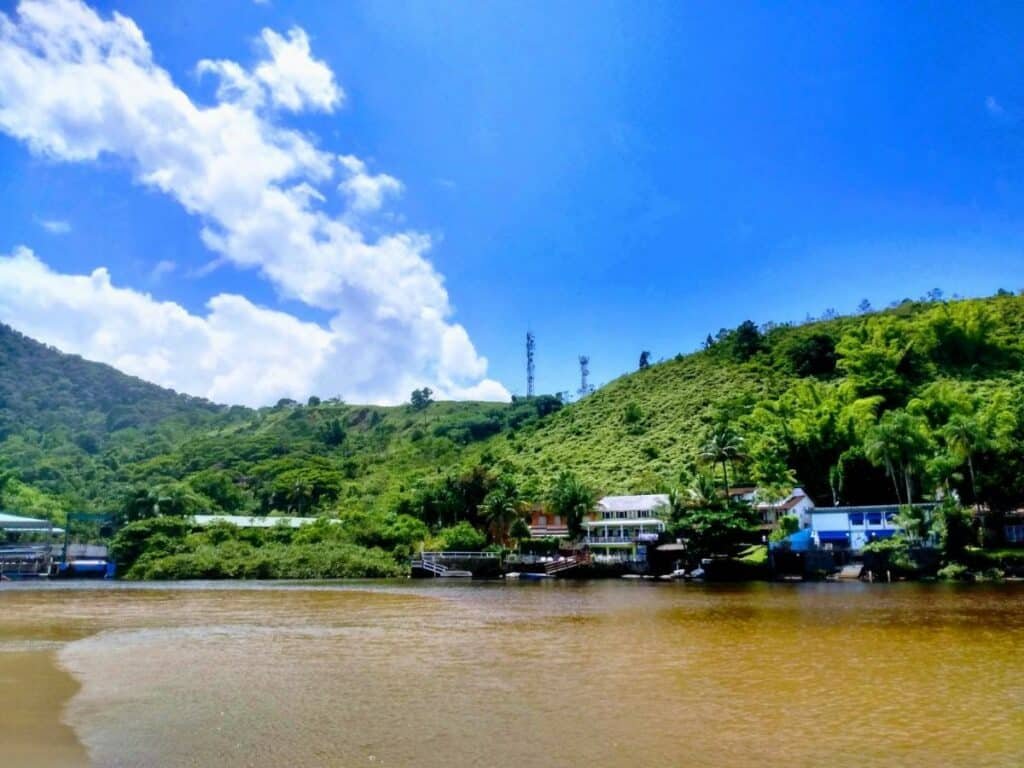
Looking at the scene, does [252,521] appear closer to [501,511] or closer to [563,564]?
[501,511]

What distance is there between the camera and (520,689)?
16938mm

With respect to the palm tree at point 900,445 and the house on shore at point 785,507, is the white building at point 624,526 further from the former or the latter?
the palm tree at point 900,445

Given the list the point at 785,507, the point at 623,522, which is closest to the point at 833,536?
the point at 785,507

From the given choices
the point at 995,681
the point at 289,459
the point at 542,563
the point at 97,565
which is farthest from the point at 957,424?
the point at 289,459

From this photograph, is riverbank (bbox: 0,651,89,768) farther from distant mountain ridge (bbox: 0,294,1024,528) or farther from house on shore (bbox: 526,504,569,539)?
house on shore (bbox: 526,504,569,539)

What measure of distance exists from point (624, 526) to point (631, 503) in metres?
3.23

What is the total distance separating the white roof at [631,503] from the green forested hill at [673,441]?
4.57 meters

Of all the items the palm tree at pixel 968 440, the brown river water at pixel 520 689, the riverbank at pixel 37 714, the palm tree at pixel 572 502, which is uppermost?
the palm tree at pixel 968 440

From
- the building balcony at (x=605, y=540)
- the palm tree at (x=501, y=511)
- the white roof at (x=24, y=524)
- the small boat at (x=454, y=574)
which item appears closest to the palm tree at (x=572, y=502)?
the building balcony at (x=605, y=540)

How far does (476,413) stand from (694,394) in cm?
6564

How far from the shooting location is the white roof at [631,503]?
80938 millimetres

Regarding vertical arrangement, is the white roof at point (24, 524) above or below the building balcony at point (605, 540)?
above

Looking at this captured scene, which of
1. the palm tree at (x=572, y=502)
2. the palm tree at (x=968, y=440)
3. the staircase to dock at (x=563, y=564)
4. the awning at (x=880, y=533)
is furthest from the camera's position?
the palm tree at (x=572, y=502)

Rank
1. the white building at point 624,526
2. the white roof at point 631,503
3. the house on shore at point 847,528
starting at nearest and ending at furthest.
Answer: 1. the house on shore at point 847,528
2. the white building at point 624,526
3. the white roof at point 631,503
